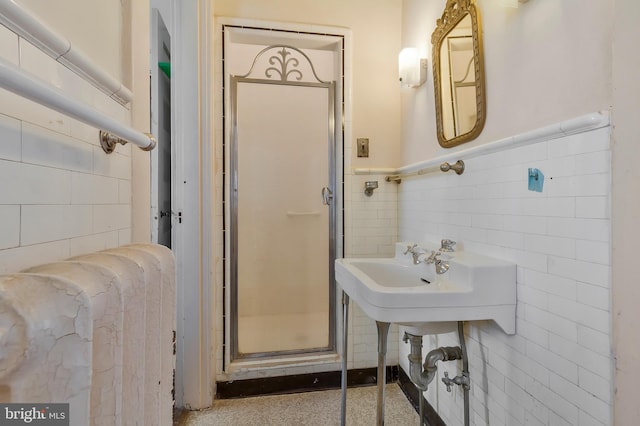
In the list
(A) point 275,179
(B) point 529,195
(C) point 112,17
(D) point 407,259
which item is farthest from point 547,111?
(A) point 275,179

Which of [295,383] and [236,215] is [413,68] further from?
[295,383]

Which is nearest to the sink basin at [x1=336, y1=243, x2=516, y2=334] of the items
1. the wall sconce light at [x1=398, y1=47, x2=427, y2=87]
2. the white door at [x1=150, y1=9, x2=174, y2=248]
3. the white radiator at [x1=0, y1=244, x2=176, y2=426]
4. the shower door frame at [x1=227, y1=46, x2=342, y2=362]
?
the white radiator at [x1=0, y1=244, x2=176, y2=426]

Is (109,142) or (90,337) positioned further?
(109,142)

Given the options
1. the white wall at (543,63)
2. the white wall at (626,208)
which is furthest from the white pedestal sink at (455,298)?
the white wall at (543,63)

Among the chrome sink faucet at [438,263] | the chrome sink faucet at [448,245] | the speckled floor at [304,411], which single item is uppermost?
the chrome sink faucet at [448,245]

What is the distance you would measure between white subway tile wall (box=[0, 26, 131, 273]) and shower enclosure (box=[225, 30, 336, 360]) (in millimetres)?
1164

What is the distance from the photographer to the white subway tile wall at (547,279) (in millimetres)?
748

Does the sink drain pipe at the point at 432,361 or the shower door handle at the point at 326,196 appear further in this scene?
the shower door handle at the point at 326,196

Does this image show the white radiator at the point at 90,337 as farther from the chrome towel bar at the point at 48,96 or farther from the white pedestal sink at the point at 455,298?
the white pedestal sink at the point at 455,298

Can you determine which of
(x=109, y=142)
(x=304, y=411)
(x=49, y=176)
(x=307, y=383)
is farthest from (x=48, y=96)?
(x=307, y=383)

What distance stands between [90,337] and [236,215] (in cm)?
152

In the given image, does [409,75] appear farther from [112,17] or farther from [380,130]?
[112,17]

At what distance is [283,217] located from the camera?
2037 mm

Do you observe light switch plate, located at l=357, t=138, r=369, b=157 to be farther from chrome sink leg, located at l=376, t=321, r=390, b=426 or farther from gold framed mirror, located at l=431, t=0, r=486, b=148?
chrome sink leg, located at l=376, t=321, r=390, b=426
